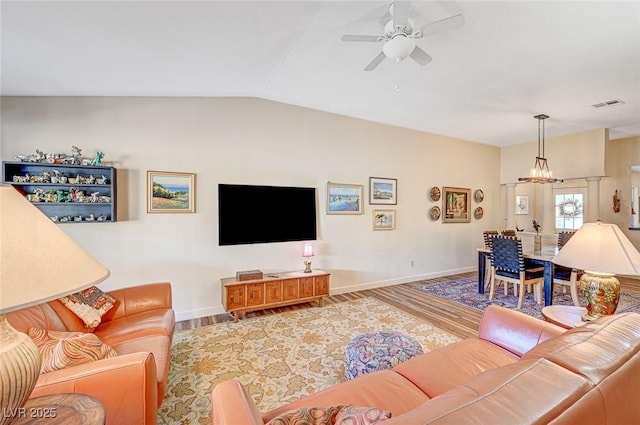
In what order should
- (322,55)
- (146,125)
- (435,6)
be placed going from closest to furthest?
(435,6) → (322,55) → (146,125)

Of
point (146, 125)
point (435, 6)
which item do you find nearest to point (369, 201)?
point (435, 6)

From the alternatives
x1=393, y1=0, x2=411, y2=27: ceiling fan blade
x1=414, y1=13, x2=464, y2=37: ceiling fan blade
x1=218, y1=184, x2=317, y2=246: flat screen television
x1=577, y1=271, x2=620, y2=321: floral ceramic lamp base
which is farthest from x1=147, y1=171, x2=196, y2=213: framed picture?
x1=577, y1=271, x2=620, y2=321: floral ceramic lamp base

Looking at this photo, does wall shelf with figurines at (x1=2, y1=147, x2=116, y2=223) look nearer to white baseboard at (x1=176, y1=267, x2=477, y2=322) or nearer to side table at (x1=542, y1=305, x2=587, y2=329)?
white baseboard at (x1=176, y1=267, x2=477, y2=322)

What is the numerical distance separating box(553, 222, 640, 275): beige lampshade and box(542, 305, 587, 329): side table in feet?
1.34

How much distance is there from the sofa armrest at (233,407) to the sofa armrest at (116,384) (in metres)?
0.56

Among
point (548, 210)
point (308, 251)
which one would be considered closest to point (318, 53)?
point (308, 251)

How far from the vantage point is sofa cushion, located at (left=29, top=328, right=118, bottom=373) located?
1.37 m

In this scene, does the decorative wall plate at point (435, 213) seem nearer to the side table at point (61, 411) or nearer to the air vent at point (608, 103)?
the air vent at point (608, 103)

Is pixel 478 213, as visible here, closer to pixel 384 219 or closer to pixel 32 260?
pixel 384 219

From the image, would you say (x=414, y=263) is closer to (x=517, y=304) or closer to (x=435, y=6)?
(x=517, y=304)

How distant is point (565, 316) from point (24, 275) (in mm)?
2927

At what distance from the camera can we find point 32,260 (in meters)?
0.81

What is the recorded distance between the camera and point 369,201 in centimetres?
493

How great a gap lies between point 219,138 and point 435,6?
2.85 metres
